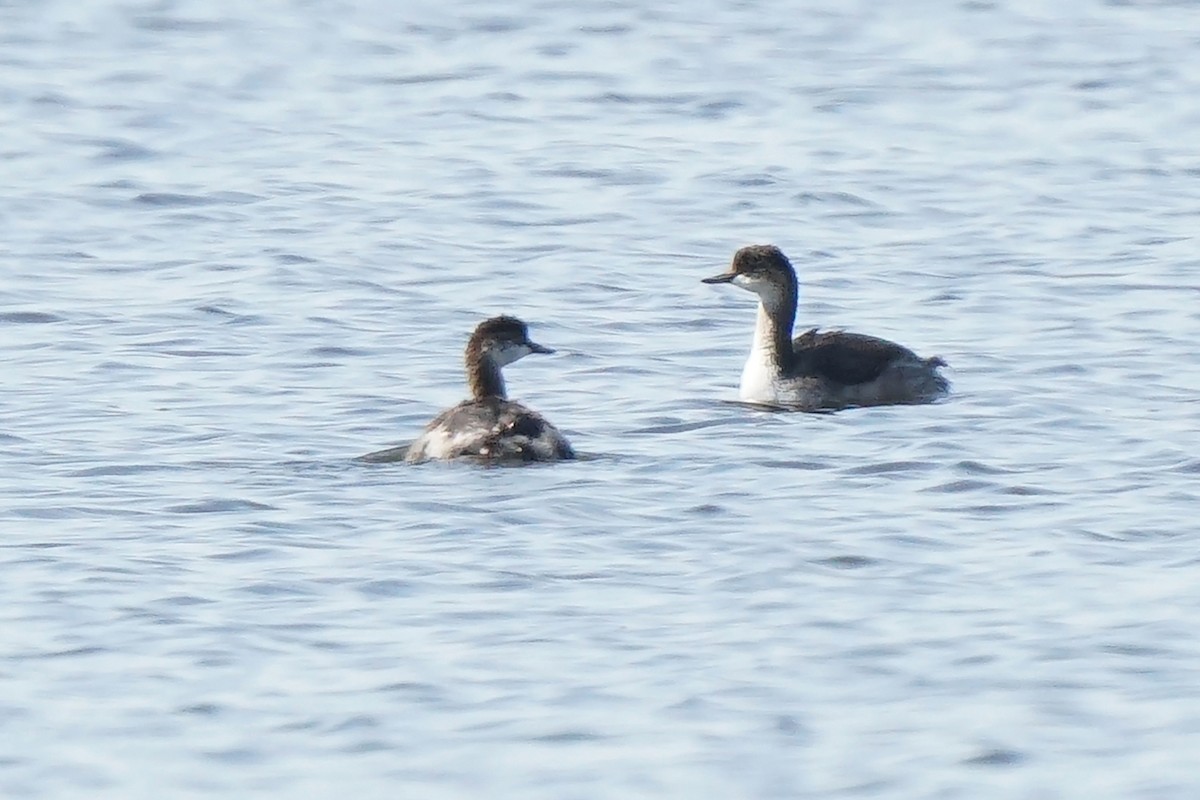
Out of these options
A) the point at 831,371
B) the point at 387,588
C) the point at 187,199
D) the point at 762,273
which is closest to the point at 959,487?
the point at 831,371

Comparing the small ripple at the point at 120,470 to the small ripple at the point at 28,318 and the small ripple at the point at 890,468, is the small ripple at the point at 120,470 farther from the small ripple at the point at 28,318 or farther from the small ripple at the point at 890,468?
the small ripple at the point at 28,318

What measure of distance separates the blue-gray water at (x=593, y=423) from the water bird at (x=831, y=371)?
0.26 metres

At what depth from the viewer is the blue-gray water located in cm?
910

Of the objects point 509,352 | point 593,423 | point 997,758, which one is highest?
point 509,352

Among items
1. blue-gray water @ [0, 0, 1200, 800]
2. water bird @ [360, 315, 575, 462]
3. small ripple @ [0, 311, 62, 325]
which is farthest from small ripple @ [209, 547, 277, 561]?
small ripple @ [0, 311, 62, 325]

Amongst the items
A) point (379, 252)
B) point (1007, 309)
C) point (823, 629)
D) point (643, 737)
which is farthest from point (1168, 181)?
point (643, 737)

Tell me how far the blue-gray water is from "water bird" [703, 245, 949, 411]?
0.26 m

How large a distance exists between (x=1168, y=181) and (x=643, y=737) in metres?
13.2

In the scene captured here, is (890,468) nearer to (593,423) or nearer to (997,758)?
(593,423)

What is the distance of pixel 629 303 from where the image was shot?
17.3 m

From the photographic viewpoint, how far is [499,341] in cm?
1388

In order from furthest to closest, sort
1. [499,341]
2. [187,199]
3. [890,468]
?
[187,199], [499,341], [890,468]

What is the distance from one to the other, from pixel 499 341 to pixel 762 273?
7.59 ft

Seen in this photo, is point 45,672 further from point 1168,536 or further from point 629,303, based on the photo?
point 629,303
